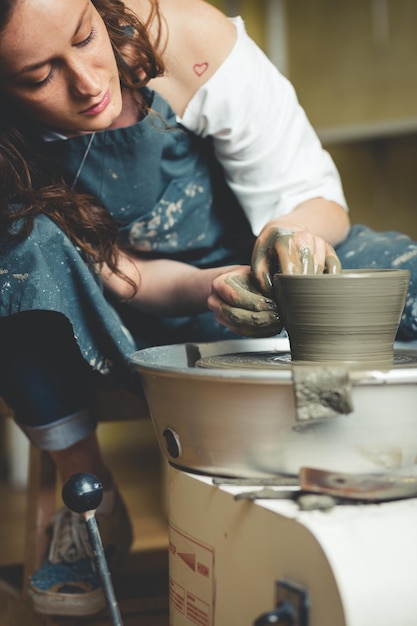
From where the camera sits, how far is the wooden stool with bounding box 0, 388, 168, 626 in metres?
1.27

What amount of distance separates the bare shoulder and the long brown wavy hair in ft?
0.11

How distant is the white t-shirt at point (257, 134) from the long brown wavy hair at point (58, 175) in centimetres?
12

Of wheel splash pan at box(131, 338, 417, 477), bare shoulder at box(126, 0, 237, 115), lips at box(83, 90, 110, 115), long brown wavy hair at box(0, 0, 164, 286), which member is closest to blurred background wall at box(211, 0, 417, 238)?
bare shoulder at box(126, 0, 237, 115)

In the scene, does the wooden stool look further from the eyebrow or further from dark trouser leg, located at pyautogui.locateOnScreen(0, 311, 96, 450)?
the eyebrow

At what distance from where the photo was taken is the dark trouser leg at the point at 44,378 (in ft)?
3.92

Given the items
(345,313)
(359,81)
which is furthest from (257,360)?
(359,81)

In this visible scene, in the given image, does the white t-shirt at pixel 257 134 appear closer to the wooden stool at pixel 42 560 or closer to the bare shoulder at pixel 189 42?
the bare shoulder at pixel 189 42

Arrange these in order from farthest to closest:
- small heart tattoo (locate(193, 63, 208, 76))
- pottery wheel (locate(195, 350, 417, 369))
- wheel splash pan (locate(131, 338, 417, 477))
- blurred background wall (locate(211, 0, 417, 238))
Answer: blurred background wall (locate(211, 0, 417, 238)) < small heart tattoo (locate(193, 63, 208, 76)) < pottery wheel (locate(195, 350, 417, 369)) < wheel splash pan (locate(131, 338, 417, 477))

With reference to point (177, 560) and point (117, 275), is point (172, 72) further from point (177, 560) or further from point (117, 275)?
point (177, 560)

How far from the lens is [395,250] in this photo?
125 cm

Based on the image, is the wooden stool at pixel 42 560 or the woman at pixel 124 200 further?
the wooden stool at pixel 42 560

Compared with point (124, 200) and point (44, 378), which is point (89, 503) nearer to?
point (44, 378)

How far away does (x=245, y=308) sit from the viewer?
3.24 ft

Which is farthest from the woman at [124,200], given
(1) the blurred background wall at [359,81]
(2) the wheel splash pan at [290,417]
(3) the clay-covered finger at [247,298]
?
(1) the blurred background wall at [359,81]
